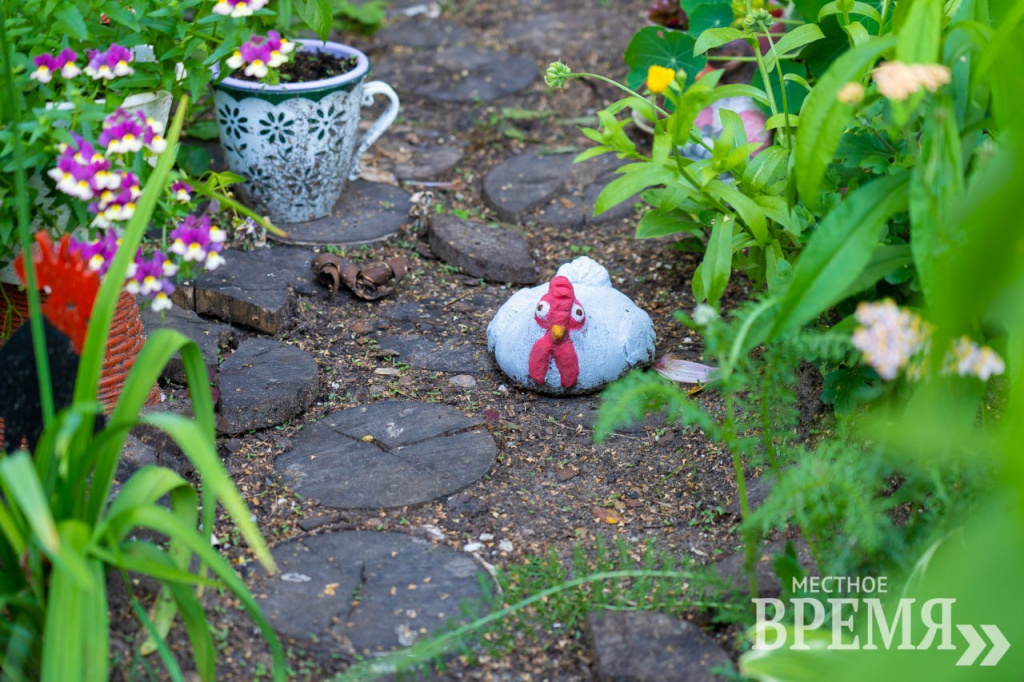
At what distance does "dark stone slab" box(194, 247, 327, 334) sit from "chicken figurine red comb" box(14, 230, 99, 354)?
0.84 m

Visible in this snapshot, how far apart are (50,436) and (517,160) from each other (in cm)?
208

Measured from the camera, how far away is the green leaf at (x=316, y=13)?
2217 millimetres

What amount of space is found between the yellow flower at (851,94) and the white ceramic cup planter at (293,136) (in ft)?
4.89

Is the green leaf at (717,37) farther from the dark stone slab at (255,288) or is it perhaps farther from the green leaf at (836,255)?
the dark stone slab at (255,288)

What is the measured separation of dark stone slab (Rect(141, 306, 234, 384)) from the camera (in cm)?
197

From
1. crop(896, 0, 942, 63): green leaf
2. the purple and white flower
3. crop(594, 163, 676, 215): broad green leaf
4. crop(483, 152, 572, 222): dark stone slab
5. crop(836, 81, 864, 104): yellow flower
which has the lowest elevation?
crop(483, 152, 572, 222): dark stone slab

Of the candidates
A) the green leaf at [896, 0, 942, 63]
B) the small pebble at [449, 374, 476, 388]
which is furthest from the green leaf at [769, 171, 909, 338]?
the small pebble at [449, 374, 476, 388]

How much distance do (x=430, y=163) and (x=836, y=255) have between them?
1917 mm

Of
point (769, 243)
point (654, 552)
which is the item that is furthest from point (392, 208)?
point (654, 552)

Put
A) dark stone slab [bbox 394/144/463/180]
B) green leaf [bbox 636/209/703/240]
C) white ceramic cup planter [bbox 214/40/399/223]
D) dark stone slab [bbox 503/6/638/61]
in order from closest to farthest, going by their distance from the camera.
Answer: green leaf [bbox 636/209/703/240] < white ceramic cup planter [bbox 214/40/399/223] < dark stone slab [bbox 394/144/463/180] < dark stone slab [bbox 503/6/638/61]

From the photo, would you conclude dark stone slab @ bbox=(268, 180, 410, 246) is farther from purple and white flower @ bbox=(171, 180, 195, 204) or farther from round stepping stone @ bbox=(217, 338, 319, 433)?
purple and white flower @ bbox=(171, 180, 195, 204)

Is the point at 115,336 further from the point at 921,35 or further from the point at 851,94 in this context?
the point at 921,35

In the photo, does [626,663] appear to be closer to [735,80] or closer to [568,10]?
[735,80]

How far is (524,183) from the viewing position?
2924 millimetres
